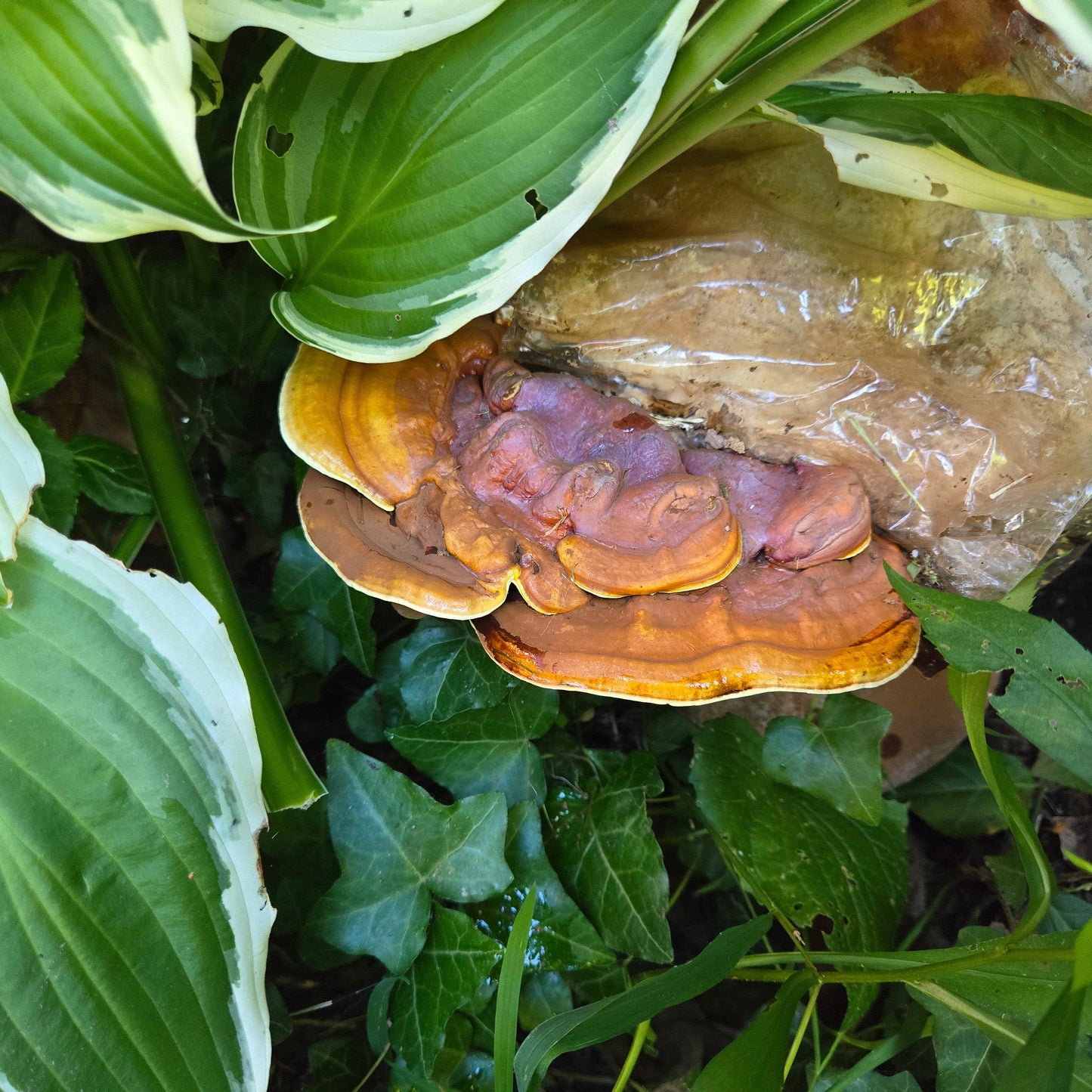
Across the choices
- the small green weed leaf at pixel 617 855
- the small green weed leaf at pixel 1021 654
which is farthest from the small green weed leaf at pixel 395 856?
the small green weed leaf at pixel 1021 654

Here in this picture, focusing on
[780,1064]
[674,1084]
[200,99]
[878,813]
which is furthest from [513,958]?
[200,99]

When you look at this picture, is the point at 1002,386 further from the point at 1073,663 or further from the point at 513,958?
the point at 513,958

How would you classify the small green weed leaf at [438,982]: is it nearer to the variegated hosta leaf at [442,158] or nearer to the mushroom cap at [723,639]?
the mushroom cap at [723,639]

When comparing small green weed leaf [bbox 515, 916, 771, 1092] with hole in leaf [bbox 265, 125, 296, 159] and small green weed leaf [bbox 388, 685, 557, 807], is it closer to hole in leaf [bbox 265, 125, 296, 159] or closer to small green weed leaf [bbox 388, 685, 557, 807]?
small green weed leaf [bbox 388, 685, 557, 807]

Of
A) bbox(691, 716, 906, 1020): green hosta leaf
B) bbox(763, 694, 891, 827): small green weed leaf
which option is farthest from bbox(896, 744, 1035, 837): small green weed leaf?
bbox(763, 694, 891, 827): small green weed leaf

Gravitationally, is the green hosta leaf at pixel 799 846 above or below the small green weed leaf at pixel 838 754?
below
